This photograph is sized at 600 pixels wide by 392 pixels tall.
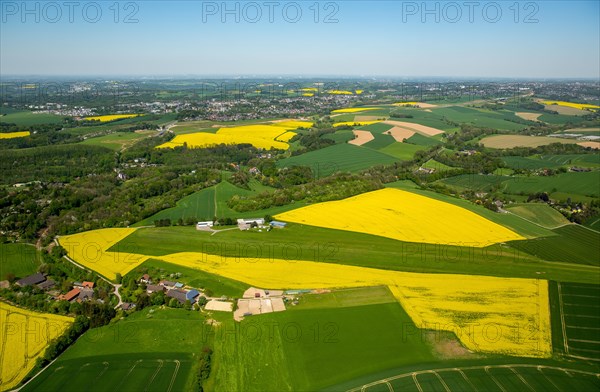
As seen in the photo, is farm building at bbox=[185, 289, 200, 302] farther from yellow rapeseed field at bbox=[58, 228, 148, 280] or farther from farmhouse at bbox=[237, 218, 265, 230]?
farmhouse at bbox=[237, 218, 265, 230]

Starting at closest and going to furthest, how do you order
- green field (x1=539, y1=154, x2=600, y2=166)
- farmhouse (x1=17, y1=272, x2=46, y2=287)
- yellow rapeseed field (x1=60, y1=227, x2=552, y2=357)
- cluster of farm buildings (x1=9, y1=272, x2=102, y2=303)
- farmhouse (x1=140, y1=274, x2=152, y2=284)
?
yellow rapeseed field (x1=60, y1=227, x2=552, y2=357)
cluster of farm buildings (x1=9, y1=272, x2=102, y2=303)
farmhouse (x1=17, y1=272, x2=46, y2=287)
farmhouse (x1=140, y1=274, x2=152, y2=284)
green field (x1=539, y1=154, x2=600, y2=166)

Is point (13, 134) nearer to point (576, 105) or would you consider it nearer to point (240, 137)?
point (240, 137)

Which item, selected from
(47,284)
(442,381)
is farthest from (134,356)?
(442,381)

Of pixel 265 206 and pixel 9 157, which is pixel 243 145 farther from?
pixel 9 157

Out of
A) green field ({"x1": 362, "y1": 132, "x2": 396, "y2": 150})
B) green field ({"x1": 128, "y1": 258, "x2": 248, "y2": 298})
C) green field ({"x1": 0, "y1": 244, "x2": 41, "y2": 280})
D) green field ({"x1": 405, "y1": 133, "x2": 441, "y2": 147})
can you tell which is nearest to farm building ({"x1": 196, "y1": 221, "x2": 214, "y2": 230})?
green field ({"x1": 128, "y1": 258, "x2": 248, "y2": 298})

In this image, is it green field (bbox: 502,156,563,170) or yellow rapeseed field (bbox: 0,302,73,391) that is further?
green field (bbox: 502,156,563,170)

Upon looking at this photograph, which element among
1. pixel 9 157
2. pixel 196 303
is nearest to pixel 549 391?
pixel 196 303

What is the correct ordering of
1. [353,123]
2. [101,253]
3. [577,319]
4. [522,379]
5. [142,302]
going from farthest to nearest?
[353,123] → [101,253] → [142,302] → [577,319] → [522,379]
